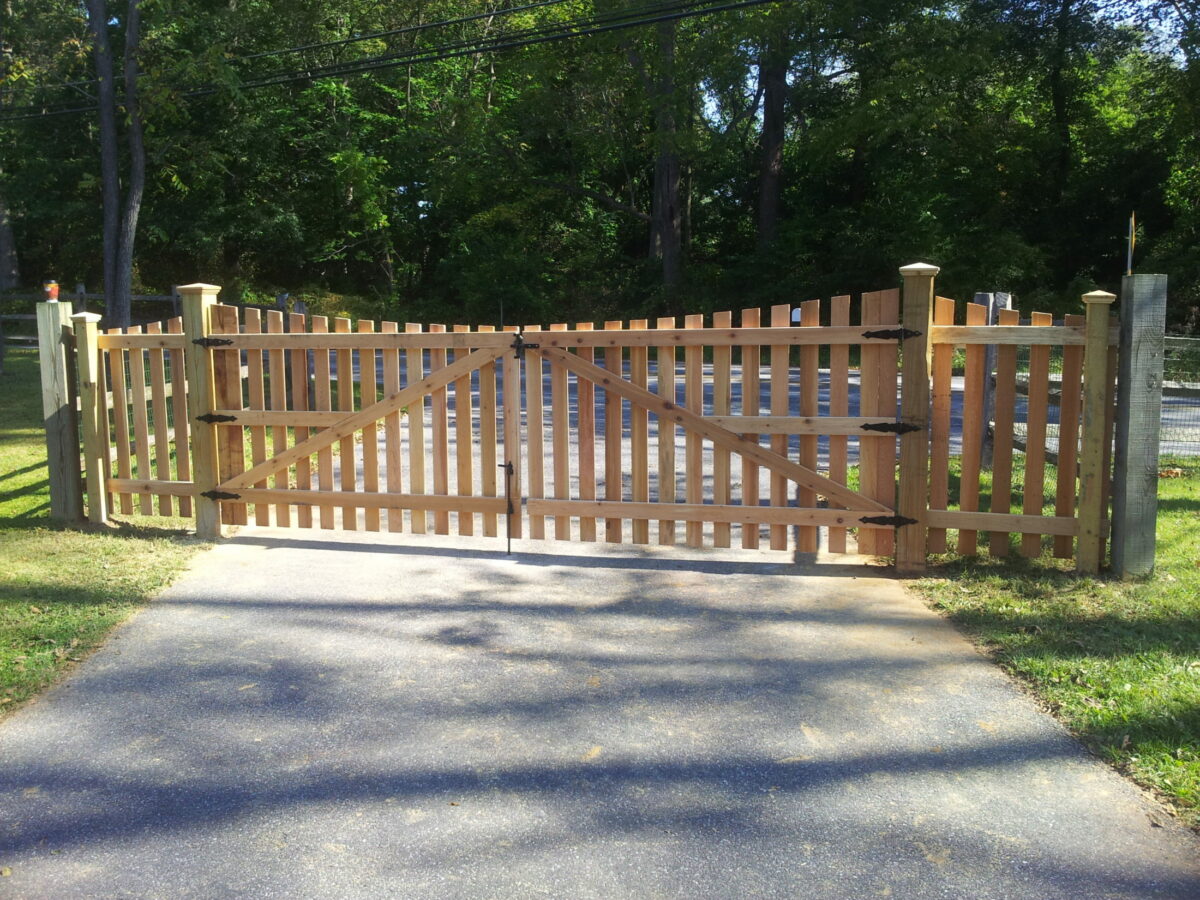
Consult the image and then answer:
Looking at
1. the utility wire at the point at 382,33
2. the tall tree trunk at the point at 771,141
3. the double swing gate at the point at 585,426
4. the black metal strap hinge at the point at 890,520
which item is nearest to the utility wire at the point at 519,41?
the utility wire at the point at 382,33

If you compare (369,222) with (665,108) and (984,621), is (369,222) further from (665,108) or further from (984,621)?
(984,621)

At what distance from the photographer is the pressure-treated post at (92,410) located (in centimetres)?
744

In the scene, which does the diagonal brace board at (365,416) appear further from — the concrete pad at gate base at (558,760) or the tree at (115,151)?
the tree at (115,151)

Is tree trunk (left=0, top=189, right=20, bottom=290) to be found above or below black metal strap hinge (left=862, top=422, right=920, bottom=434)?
above

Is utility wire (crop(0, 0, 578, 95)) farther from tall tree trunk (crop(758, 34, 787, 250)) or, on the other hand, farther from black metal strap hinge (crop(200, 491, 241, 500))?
black metal strap hinge (crop(200, 491, 241, 500))

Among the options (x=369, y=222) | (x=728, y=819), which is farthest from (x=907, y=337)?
(x=369, y=222)

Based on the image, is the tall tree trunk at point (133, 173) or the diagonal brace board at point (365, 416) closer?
the diagonal brace board at point (365, 416)

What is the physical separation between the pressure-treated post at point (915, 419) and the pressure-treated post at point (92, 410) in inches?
213

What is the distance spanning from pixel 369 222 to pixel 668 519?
27039 mm

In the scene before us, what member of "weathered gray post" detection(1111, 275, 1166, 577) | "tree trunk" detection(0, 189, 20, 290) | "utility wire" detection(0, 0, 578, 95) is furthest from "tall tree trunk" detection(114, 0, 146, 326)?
"weathered gray post" detection(1111, 275, 1166, 577)

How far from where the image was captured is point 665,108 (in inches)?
1029

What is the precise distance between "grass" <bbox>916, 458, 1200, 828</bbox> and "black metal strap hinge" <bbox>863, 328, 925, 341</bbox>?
1.40m

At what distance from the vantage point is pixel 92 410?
7453mm

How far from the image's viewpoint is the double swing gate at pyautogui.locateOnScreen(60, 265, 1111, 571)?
20.5ft
